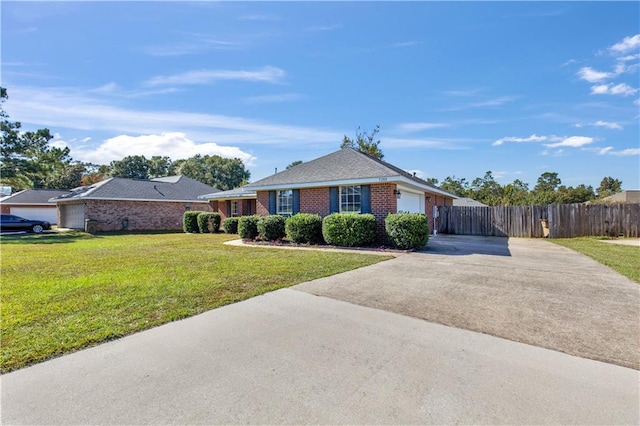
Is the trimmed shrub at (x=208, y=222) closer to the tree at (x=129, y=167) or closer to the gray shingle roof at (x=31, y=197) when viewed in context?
the gray shingle roof at (x=31, y=197)

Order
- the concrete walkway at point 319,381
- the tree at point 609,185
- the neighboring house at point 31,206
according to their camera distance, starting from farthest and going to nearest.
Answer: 1. the tree at point 609,185
2. the neighboring house at point 31,206
3. the concrete walkway at point 319,381

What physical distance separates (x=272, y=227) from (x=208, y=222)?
8237 millimetres

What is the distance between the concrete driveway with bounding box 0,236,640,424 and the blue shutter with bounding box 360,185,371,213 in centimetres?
789

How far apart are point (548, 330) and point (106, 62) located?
44.2 ft

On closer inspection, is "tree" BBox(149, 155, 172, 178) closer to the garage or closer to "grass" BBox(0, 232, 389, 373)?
the garage

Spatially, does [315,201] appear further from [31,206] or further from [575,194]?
[575,194]

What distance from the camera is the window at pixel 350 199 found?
496 inches

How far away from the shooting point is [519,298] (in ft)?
16.0

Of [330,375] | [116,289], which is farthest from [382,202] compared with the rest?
[330,375]

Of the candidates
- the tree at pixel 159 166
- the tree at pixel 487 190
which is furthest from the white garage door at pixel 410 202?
the tree at pixel 159 166

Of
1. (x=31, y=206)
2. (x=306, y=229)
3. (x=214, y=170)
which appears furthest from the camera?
(x=214, y=170)

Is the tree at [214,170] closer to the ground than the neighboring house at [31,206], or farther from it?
farther from it

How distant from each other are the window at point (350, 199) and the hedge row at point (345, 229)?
45.0 inches

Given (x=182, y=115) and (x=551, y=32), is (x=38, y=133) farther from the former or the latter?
(x=551, y=32)
